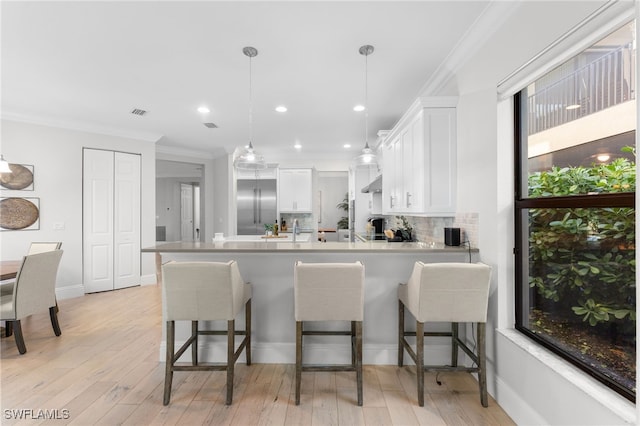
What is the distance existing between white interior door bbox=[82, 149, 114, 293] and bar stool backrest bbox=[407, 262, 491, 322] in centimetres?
511

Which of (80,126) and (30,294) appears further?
(80,126)

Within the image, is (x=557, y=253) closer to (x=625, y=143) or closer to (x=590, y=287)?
(x=590, y=287)

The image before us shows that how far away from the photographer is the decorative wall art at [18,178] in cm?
410

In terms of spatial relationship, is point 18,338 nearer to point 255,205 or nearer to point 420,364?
point 420,364

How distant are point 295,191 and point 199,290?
193 inches

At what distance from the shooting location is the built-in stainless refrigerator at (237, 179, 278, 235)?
6609 mm

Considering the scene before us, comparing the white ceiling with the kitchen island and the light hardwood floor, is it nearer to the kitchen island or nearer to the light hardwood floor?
the kitchen island

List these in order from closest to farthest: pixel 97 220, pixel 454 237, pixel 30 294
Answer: pixel 454 237 < pixel 30 294 < pixel 97 220

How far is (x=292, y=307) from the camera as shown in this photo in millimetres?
2627

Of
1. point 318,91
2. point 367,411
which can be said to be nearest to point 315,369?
point 367,411

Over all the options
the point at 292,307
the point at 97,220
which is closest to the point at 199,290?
the point at 292,307

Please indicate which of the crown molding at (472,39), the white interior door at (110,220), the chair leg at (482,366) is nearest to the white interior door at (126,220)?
the white interior door at (110,220)

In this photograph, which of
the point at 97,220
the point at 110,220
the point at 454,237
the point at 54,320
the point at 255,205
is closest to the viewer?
the point at 454,237

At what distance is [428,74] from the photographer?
2967 mm
